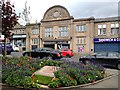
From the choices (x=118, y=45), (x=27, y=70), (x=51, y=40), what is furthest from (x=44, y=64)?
(x=51, y=40)

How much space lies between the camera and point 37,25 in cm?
4303

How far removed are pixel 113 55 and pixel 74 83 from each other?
7749 mm

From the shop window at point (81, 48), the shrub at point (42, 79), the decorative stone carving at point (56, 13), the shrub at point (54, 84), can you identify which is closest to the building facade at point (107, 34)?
the shop window at point (81, 48)

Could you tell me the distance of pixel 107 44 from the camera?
3519 cm

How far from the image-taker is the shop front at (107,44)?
112 ft

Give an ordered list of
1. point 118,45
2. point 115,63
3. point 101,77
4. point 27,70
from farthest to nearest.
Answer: point 118,45 < point 115,63 < point 101,77 < point 27,70

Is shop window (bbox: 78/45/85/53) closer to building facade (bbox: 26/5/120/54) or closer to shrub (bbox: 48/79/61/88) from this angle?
building facade (bbox: 26/5/120/54)

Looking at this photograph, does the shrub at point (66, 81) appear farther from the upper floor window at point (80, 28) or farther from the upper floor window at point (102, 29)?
the upper floor window at point (80, 28)

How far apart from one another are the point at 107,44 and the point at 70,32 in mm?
8033

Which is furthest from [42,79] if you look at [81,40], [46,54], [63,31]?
[63,31]

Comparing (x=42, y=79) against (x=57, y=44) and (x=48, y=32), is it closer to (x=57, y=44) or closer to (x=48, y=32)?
(x=57, y=44)

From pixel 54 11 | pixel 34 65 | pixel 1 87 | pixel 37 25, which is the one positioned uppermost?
pixel 54 11

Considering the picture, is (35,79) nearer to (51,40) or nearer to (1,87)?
(1,87)

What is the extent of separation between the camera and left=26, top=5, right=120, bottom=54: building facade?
35.2 m
